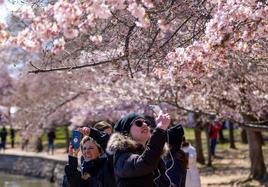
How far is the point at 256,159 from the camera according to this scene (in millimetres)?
15039

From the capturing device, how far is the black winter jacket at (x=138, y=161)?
439 cm

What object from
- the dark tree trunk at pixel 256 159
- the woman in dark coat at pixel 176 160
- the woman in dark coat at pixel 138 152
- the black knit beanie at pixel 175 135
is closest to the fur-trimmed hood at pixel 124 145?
the woman in dark coat at pixel 138 152

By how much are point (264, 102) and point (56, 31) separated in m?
8.69

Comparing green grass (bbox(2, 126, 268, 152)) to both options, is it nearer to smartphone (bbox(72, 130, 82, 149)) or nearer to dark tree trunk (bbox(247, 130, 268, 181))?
dark tree trunk (bbox(247, 130, 268, 181))

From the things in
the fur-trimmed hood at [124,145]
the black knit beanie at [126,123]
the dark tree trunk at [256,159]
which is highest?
the black knit beanie at [126,123]

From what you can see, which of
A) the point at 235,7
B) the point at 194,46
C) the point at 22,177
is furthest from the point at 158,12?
the point at 22,177

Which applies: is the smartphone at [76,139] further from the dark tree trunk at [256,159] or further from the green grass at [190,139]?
the green grass at [190,139]

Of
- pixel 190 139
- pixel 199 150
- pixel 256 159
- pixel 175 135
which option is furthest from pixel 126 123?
pixel 190 139

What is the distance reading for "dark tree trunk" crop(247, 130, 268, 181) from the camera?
14930mm

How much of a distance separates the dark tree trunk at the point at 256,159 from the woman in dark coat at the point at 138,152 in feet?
34.5

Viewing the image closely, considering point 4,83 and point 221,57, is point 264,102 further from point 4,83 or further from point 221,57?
point 4,83

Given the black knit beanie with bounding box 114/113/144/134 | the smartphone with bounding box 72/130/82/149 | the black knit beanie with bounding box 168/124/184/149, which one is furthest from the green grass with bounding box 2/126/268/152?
the black knit beanie with bounding box 114/113/144/134

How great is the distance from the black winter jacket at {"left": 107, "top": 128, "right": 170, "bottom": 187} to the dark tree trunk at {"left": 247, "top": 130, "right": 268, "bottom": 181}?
10.6 meters

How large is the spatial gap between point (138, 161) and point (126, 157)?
0.15 metres
